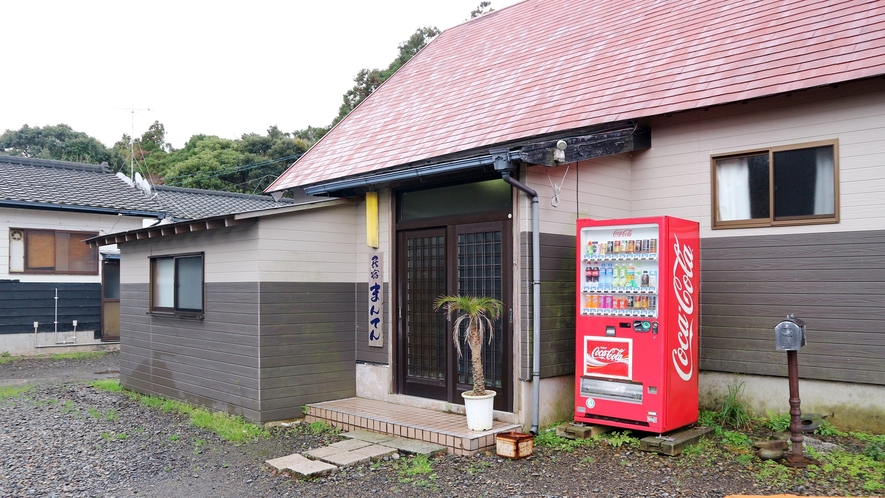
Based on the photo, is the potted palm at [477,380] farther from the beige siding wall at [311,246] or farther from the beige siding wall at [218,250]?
the beige siding wall at [218,250]

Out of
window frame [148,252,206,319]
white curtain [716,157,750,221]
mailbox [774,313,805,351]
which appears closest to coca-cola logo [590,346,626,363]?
mailbox [774,313,805,351]

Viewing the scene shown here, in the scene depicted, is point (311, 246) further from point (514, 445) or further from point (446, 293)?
point (514, 445)

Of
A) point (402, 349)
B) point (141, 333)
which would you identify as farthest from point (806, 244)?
point (141, 333)

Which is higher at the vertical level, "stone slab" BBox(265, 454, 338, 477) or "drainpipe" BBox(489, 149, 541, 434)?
"drainpipe" BBox(489, 149, 541, 434)

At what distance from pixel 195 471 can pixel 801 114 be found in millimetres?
6538

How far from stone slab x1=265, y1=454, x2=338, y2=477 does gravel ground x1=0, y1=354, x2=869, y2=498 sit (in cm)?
8

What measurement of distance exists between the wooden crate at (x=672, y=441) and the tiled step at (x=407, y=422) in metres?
1.21

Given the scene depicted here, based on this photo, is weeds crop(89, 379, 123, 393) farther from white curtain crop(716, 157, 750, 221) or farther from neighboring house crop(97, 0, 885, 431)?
white curtain crop(716, 157, 750, 221)

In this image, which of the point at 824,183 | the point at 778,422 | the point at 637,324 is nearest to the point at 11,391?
the point at 637,324

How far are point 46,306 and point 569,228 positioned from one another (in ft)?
40.0

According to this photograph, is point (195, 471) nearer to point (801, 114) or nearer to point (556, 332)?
point (556, 332)

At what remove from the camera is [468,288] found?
7.39m

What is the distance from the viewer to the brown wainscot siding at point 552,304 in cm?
659

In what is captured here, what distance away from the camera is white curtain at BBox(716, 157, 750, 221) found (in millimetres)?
6930
